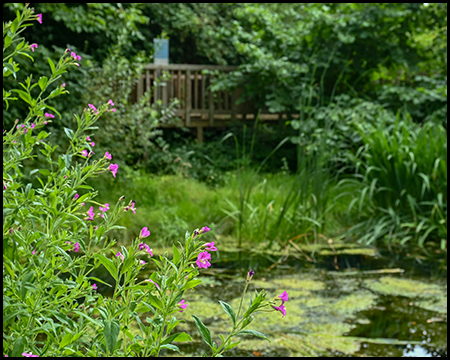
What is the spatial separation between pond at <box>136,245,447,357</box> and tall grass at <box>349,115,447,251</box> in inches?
27.3

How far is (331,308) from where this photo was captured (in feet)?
9.73

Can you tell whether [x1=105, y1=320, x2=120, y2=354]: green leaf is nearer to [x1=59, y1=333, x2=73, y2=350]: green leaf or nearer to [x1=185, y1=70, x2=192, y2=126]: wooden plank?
[x1=59, y1=333, x2=73, y2=350]: green leaf

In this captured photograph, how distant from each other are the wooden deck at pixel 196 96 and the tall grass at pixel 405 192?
3096 millimetres

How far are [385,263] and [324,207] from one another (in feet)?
2.50

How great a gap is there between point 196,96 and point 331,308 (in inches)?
218

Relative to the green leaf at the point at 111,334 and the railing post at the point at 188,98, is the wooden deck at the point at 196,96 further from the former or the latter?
the green leaf at the point at 111,334

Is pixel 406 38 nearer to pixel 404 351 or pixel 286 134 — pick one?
pixel 286 134

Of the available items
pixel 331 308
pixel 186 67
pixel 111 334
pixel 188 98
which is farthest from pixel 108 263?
pixel 186 67

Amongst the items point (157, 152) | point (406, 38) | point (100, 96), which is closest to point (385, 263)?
point (100, 96)

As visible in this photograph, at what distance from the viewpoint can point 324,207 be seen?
177 inches

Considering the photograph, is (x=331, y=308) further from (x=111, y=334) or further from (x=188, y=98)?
(x=188, y=98)

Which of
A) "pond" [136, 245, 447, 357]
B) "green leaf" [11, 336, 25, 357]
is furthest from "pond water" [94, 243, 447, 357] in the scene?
"green leaf" [11, 336, 25, 357]

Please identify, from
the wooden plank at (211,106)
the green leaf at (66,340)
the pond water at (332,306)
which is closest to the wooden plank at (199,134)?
the wooden plank at (211,106)

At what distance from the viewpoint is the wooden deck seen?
7605 mm
